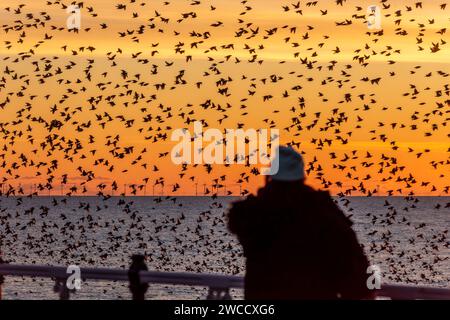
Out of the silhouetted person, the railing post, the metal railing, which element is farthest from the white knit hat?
the railing post

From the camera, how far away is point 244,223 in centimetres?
842

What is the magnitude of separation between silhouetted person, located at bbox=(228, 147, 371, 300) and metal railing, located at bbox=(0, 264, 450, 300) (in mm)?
2397

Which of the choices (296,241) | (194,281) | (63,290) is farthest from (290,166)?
(63,290)

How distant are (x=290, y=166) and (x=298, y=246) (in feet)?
1.82

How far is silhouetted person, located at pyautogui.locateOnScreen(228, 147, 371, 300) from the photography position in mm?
8188

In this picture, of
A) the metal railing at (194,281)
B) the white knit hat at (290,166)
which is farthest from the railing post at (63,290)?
the white knit hat at (290,166)

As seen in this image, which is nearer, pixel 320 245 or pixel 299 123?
pixel 320 245

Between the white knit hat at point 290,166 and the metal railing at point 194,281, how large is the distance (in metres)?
2.72

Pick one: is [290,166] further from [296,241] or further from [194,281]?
[194,281]

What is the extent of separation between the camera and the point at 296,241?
327 inches

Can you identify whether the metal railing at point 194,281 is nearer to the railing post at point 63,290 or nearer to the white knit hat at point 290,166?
the railing post at point 63,290

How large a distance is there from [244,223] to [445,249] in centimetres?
16826
